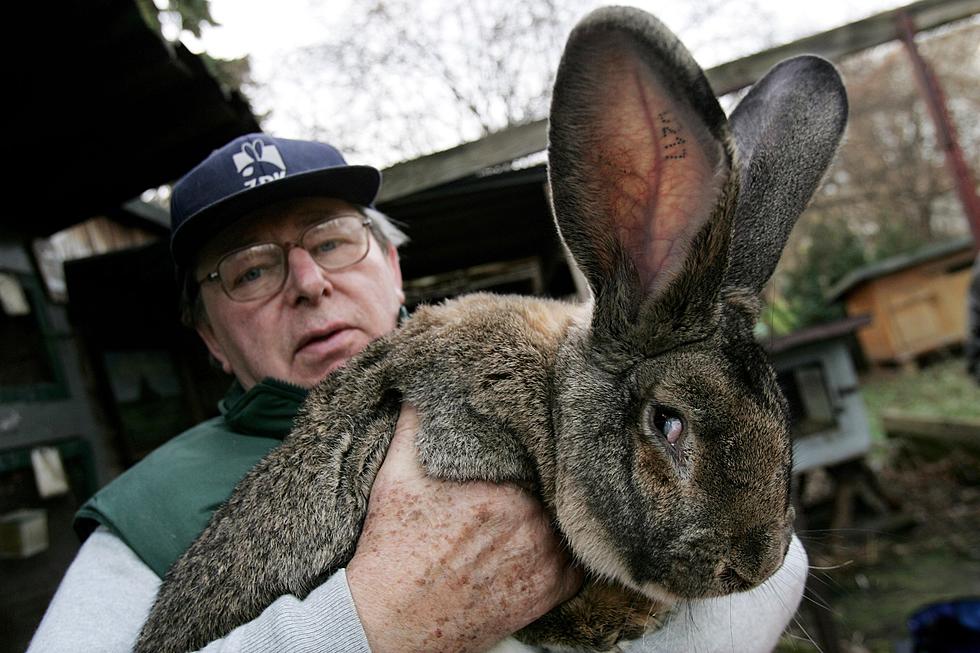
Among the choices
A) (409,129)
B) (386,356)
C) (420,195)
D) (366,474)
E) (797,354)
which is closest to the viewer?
(366,474)

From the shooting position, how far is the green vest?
2098 millimetres

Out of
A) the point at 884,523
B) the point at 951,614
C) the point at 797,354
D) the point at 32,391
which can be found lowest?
the point at 884,523

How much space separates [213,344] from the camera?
9.53 feet

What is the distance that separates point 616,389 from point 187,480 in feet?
4.75

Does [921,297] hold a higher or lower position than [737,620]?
lower

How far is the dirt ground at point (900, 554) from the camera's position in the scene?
654 cm

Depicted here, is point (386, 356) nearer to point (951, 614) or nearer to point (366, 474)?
point (366, 474)

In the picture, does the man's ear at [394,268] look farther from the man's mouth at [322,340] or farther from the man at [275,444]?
the man's mouth at [322,340]

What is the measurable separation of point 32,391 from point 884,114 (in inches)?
1151

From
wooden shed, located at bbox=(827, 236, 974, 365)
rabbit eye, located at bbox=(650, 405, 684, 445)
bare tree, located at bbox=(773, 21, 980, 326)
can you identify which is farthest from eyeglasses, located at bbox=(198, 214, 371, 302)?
bare tree, located at bbox=(773, 21, 980, 326)

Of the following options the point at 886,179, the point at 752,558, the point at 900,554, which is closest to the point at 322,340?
the point at 752,558

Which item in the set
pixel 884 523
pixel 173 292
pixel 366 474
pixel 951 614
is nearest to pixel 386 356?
pixel 366 474

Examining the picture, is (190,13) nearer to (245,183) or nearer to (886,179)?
(245,183)

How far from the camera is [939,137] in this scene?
5.90 metres
